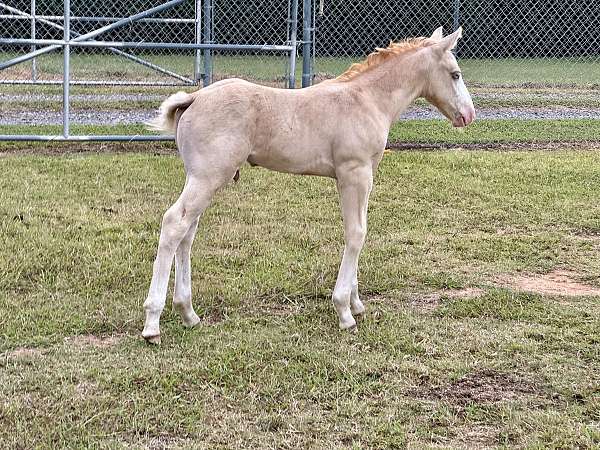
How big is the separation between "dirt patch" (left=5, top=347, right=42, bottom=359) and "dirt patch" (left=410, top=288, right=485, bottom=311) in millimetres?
2390

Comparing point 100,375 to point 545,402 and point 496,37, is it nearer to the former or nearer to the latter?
point 545,402

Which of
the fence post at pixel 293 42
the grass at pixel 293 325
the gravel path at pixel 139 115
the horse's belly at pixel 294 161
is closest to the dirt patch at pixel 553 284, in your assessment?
the grass at pixel 293 325

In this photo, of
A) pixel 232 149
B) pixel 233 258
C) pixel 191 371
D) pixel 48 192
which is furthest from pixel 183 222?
pixel 48 192

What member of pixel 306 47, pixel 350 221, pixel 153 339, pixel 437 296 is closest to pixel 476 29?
pixel 306 47

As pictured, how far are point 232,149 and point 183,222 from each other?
0.48 metres

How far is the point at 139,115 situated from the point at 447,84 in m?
8.94

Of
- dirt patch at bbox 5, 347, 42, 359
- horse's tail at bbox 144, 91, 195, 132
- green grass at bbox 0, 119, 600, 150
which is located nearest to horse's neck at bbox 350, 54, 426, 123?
horse's tail at bbox 144, 91, 195, 132

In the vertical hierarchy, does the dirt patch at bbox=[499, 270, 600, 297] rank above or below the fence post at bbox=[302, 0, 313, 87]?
below

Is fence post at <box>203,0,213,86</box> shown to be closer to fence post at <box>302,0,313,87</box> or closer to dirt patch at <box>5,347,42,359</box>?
fence post at <box>302,0,313,87</box>

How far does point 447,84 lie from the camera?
5.55m

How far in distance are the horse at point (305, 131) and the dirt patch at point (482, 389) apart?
93cm

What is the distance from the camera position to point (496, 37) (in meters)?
16.9

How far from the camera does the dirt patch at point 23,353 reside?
15.4ft

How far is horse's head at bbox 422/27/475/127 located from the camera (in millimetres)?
5488
